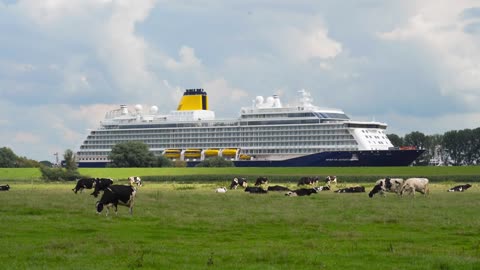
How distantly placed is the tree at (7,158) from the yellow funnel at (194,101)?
28.9 m

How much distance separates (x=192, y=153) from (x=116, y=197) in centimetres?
9675

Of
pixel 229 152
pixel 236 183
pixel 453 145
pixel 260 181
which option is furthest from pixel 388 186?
pixel 453 145

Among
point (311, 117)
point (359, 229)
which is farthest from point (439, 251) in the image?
point (311, 117)

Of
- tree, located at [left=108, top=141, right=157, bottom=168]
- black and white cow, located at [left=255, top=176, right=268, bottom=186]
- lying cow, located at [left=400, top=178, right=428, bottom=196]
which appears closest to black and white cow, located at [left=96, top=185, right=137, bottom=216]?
lying cow, located at [left=400, top=178, right=428, bottom=196]

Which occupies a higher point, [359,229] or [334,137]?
[334,137]

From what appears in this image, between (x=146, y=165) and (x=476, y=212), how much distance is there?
81954mm

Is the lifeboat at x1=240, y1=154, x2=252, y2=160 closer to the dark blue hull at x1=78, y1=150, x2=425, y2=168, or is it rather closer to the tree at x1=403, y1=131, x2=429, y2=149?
the dark blue hull at x1=78, y1=150, x2=425, y2=168

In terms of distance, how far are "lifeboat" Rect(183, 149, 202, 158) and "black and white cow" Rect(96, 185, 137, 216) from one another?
9574 centimetres

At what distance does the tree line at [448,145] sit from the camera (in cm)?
14525

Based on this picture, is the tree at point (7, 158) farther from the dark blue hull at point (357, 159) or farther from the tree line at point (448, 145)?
the tree line at point (448, 145)

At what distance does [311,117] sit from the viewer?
114125mm

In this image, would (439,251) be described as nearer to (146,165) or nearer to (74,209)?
(74,209)

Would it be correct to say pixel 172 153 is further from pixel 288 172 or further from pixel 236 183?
pixel 236 183

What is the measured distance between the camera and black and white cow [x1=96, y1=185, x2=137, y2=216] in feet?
84.6
